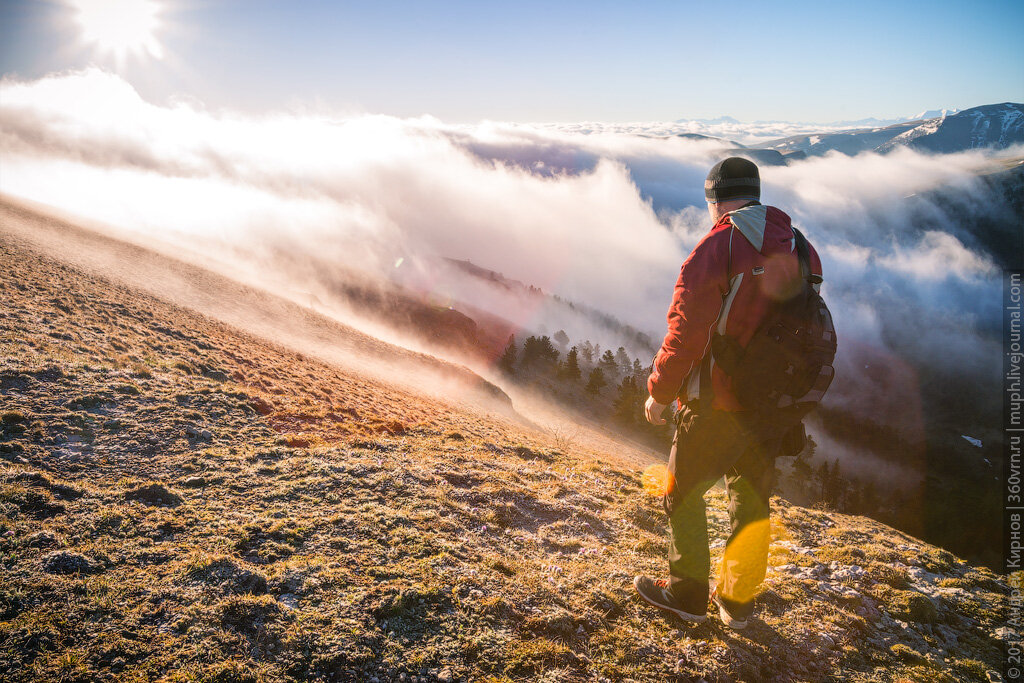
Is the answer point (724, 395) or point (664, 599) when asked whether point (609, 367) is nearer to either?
point (664, 599)

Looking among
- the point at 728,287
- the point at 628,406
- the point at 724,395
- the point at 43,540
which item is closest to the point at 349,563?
the point at 43,540

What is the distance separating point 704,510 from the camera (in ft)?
15.8

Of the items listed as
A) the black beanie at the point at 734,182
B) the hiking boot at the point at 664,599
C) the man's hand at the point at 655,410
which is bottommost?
the hiking boot at the point at 664,599

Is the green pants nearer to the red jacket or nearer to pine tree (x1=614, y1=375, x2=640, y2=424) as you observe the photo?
the red jacket

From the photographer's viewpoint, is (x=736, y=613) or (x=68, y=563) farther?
(x=736, y=613)

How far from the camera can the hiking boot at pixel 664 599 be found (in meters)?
4.85

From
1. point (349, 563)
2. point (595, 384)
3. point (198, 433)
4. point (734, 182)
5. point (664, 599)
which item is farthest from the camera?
point (595, 384)

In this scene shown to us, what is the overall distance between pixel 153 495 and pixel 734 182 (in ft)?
26.9

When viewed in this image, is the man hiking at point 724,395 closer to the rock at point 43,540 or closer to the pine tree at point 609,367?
the rock at point 43,540

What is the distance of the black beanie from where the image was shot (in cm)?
470

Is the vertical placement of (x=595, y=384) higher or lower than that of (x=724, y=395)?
lower

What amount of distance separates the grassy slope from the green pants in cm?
60

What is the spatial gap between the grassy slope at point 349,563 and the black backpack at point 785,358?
2708 mm

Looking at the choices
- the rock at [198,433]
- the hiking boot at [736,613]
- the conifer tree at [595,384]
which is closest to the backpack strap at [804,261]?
the hiking boot at [736,613]
